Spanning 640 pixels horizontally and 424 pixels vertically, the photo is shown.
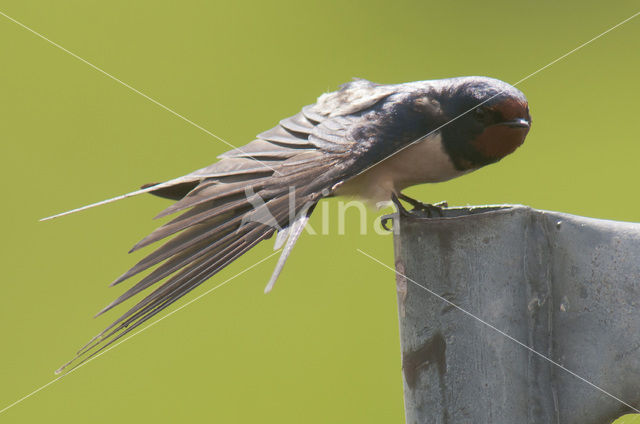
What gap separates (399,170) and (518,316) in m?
0.68

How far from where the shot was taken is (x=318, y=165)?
1421mm

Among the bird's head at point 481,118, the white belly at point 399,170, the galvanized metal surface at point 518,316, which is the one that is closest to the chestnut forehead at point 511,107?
the bird's head at point 481,118

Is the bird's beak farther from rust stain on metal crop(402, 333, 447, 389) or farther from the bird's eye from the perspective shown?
rust stain on metal crop(402, 333, 447, 389)

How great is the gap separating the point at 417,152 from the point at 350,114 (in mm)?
163

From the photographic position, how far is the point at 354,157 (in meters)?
1.44

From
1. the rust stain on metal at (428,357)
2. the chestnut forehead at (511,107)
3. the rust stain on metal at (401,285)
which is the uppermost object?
the chestnut forehead at (511,107)

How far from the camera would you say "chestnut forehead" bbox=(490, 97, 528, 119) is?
157 centimetres

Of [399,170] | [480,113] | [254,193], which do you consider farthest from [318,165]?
[480,113]

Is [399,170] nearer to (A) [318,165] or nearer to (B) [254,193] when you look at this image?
(A) [318,165]

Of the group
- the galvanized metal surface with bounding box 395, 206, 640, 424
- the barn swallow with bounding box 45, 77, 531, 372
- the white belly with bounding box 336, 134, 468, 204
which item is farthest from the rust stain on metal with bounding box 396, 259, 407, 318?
the white belly with bounding box 336, 134, 468, 204

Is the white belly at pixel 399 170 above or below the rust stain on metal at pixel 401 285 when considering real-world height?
above

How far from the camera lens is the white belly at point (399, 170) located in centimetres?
165

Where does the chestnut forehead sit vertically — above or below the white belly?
above

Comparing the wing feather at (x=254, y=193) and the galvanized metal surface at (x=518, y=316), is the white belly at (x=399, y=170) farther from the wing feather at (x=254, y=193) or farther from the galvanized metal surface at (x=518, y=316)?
the galvanized metal surface at (x=518, y=316)
